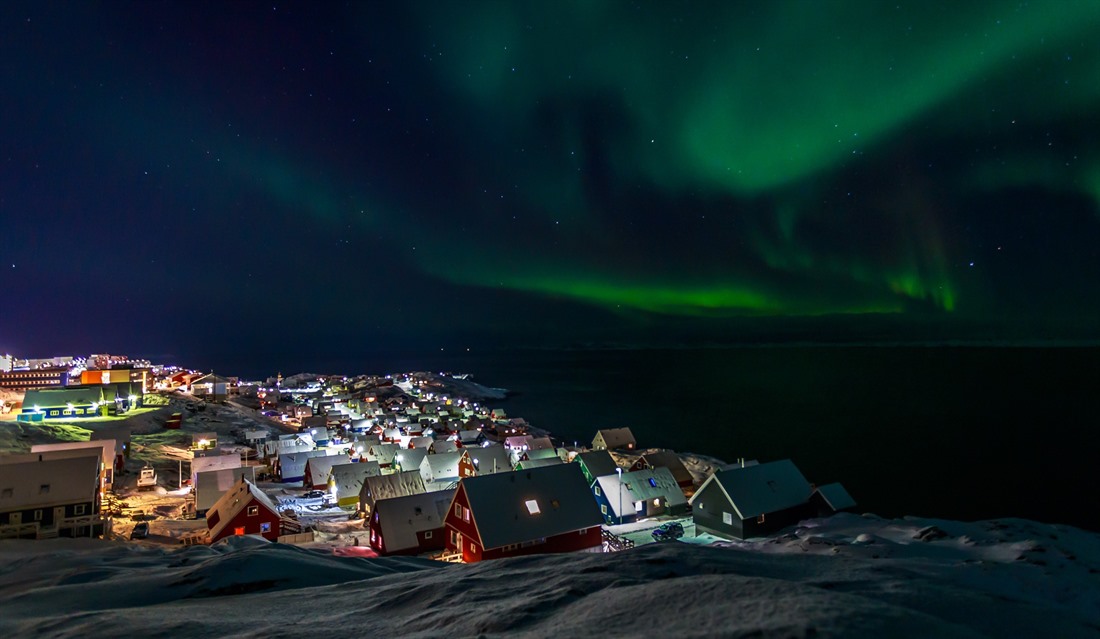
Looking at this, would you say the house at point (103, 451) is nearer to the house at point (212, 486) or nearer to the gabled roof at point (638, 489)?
the house at point (212, 486)

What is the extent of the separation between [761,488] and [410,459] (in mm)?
35158

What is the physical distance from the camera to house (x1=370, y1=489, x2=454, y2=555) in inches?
1256

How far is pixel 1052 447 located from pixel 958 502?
3786cm

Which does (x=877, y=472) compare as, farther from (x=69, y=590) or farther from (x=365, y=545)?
(x=69, y=590)

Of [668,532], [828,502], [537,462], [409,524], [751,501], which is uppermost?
[537,462]

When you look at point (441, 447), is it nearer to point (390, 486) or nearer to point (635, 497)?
point (390, 486)

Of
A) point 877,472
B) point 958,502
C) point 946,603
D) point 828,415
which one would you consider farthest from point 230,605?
point 828,415

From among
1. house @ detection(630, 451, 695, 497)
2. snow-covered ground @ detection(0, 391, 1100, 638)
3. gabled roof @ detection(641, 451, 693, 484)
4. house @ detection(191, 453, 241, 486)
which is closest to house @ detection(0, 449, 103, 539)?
snow-covered ground @ detection(0, 391, 1100, 638)

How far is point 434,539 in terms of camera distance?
3319 cm

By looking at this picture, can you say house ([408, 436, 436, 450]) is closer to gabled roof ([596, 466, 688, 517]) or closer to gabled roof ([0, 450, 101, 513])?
gabled roof ([596, 466, 688, 517])

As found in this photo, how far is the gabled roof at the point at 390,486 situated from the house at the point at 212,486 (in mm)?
8890

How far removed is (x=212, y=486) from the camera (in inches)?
1495

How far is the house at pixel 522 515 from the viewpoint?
28625mm

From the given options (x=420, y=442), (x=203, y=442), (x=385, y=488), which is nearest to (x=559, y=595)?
(x=385, y=488)
